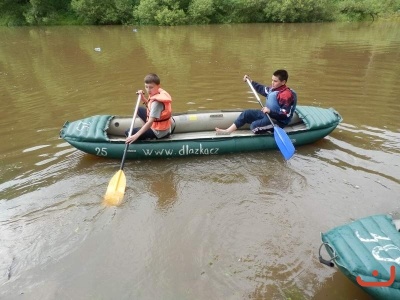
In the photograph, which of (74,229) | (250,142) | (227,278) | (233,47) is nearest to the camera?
(227,278)

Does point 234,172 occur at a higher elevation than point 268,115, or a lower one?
lower

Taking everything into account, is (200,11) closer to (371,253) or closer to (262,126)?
(262,126)

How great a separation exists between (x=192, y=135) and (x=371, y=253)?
3367 millimetres

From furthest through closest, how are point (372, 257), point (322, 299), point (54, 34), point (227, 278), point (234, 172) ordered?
1. point (54, 34)
2. point (234, 172)
3. point (227, 278)
4. point (322, 299)
5. point (372, 257)

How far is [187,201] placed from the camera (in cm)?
439

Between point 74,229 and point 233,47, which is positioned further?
point 233,47

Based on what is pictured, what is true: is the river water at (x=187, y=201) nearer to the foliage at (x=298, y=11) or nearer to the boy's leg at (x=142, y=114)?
the boy's leg at (x=142, y=114)

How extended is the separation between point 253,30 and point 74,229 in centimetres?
1815

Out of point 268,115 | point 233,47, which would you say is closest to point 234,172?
point 268,115

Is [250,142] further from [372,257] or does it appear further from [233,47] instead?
[233,47]

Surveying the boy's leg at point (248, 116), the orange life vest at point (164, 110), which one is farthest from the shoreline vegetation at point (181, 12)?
the orange life vest at point (164, 110)

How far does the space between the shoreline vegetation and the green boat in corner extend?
18374mm

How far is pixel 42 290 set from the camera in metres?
3.15

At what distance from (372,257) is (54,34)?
799 inches
